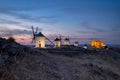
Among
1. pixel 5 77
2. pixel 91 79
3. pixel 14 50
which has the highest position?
pixel 14 50

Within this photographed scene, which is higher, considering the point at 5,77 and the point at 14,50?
the point at 14,50

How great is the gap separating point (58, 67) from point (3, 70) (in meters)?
9.26

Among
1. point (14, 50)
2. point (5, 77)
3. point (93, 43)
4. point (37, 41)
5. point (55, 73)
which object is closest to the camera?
point (5, 77)

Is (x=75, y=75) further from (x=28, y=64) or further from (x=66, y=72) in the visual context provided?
(x=28, y=64)

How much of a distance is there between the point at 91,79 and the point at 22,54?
9.37 meters

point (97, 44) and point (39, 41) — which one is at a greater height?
point (39, 41)

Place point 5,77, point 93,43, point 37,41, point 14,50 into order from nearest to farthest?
point 5,77 → point 14,50 → point 37,41 → point 93,43

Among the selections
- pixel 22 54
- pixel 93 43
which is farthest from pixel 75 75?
pixel 93 43

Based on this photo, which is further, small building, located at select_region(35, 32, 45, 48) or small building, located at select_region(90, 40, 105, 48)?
small building, located at select_region(90, 40, 105, 48)

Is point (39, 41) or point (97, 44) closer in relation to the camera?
point (39, 41)

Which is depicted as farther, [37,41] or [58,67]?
[37,41]

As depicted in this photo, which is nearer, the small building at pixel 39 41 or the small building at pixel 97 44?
the small building at pixel 39 41

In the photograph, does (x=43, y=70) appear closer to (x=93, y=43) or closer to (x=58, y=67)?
(x=58, y=67)

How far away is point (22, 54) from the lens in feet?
88.4
